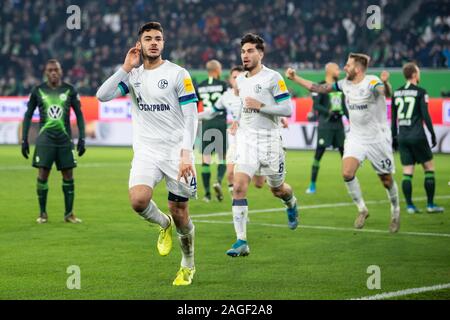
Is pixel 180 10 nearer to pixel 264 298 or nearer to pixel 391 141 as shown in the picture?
pixel 391 141

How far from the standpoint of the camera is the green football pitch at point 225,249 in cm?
854

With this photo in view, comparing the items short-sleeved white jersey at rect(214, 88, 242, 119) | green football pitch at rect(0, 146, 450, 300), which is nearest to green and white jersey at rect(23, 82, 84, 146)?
green football pitch at rect(0, 146, 450, 300)

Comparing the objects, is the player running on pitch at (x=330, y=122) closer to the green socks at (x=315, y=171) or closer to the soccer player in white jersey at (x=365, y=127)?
the green socks at (x=315, y=171)

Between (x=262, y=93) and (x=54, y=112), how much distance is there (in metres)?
3.85

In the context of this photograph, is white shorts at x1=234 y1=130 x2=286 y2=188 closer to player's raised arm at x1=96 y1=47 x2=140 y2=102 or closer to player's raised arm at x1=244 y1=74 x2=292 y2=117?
player's raised arm at x1=244 y1=74 x2=292 y2=117

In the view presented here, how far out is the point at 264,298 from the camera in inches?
316

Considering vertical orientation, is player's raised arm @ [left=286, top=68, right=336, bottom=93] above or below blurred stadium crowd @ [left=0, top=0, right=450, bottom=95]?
below

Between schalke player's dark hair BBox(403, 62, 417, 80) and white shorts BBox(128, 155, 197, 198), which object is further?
schalke player's dark hair BBox(403, 62, 417, 80)

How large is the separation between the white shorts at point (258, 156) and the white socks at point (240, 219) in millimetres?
462

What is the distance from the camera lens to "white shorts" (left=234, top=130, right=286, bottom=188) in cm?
1108

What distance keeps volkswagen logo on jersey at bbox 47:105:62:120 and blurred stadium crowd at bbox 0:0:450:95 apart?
21374 mm

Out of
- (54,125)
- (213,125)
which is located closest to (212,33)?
(213,125)

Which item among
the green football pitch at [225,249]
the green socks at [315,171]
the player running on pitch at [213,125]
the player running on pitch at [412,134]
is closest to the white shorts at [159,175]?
the green football pitch at [225,249]
